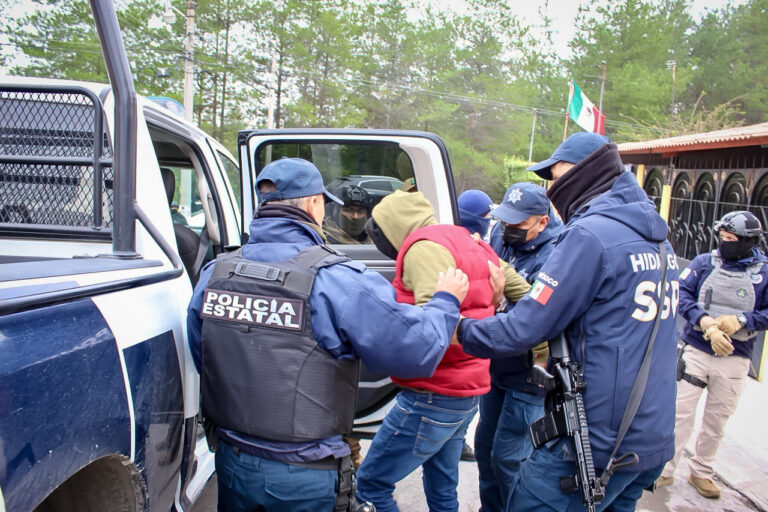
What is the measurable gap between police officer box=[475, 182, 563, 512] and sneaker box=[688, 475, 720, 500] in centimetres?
157

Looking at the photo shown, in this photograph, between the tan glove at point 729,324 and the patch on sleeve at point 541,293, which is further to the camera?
the tan glove at point 729,324

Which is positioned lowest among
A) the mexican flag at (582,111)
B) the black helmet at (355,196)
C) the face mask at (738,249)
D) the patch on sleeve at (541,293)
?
the patch on sleeve at (541,293)

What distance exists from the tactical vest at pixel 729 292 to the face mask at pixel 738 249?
0.09 metres

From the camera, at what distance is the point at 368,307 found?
176cm

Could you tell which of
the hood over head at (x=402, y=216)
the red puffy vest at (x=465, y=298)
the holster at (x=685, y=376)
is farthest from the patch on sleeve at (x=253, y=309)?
the holster at (x=685, y=376)

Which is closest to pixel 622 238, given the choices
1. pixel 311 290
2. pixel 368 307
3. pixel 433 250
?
pixel 433 250

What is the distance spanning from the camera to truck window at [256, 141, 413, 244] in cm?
311

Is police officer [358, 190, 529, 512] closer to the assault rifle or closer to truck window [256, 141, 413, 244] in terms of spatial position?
the assault rifle

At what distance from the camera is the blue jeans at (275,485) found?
5.90 ft

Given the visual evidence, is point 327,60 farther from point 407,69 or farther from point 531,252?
point 531,252

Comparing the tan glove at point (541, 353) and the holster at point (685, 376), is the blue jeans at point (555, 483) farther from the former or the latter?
the holster at point (685, 376)

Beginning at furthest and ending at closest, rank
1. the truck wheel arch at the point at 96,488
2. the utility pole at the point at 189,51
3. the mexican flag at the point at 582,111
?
1. the utility pole at the point at 189,51
2. the mexican flag at the point at 582,111
3. the truck wheel arch at the point at 96,488

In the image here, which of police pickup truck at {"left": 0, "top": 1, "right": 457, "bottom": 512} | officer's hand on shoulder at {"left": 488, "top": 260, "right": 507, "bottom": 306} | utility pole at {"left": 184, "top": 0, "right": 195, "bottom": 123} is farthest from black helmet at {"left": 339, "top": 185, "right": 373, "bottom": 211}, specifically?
utility pole at {"left": 184, "top": 0, "right": 195, "bottom": 123}

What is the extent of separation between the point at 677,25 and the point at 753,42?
4610mm
